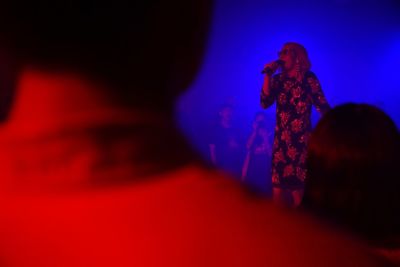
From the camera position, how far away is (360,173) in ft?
4.91

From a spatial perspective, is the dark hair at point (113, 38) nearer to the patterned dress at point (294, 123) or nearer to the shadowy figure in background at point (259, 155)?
the patterned dress at point (294, 123)

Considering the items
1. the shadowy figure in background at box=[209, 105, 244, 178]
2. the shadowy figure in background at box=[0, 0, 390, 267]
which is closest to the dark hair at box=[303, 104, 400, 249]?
the shadowy figure in background at box=[0, 0, 390, 267]

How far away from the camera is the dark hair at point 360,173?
58.7 inches

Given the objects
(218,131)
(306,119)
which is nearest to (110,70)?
(306,119)

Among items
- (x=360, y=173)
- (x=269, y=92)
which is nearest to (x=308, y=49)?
(x=269, y=92)

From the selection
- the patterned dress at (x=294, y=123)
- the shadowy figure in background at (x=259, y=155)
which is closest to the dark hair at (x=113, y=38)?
the patterned dress at (x=294, y=123)

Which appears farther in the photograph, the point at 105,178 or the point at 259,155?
the point at 259,155

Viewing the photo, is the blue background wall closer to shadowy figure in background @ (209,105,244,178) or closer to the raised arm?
shadowy figure in background @ (209,105,244,178)

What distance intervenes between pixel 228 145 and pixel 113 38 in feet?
20.0

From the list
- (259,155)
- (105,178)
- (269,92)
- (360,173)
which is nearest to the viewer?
(105,178)

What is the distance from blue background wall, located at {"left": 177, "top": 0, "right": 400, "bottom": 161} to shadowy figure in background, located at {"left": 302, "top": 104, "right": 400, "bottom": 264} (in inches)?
194

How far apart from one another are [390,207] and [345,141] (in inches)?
11.8

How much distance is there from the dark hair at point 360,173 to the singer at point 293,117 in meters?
1.69

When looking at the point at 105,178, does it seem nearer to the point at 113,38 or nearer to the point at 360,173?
the point at 113,38
